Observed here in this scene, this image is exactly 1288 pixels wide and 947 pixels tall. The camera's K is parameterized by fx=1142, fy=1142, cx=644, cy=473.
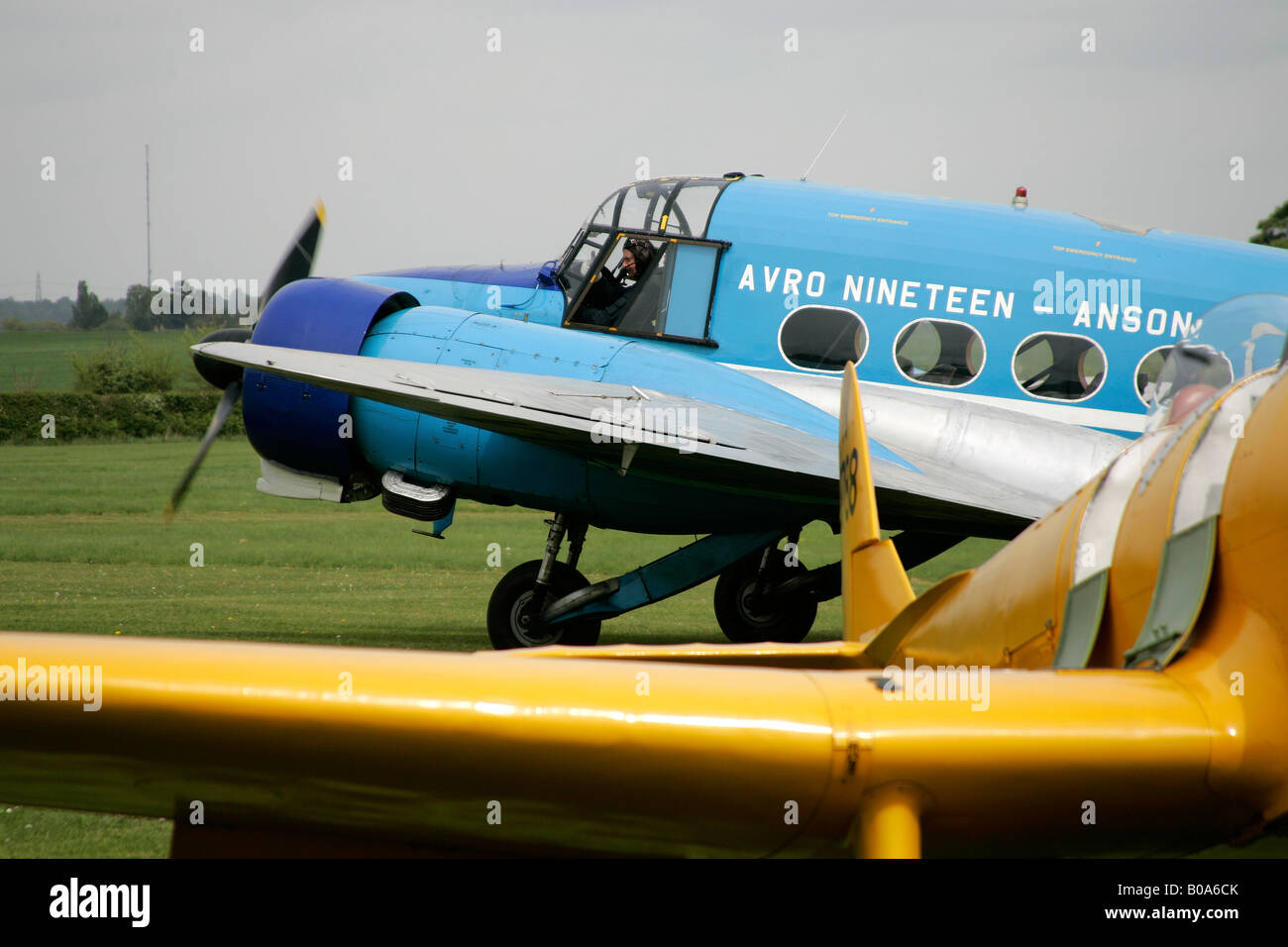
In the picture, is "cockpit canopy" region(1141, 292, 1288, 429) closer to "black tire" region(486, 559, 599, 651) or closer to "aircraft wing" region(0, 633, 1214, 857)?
"aircraft wing" region(0, 633, 1214, 857)

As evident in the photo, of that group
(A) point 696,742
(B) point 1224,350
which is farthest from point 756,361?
(A) point 696,742

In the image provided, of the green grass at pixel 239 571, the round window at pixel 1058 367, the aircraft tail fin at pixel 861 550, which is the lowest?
the green grass at pixel 239 571

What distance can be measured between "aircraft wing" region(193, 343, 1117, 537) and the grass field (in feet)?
9.08

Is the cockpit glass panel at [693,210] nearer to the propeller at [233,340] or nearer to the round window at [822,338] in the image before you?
the round window at [822,338]

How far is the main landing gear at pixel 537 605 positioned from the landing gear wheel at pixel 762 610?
6.23 feet

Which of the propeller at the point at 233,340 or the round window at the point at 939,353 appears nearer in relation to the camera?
the round window at the point at 939,353

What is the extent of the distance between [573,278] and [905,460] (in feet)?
11.1

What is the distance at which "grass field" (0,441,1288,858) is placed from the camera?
10.0 meters

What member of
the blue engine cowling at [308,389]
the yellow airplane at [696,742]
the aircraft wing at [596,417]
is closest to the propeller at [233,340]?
the blue engine cowling at [308,389]

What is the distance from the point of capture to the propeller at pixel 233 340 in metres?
9.70

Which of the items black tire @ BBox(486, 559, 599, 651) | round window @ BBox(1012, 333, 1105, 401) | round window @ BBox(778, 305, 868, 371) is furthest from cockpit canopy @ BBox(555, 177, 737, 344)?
round window @ BBox(1012, 333, 1105, 401)

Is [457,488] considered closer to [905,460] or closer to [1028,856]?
[905,460]

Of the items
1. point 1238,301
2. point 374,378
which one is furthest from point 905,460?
point 1238,301
